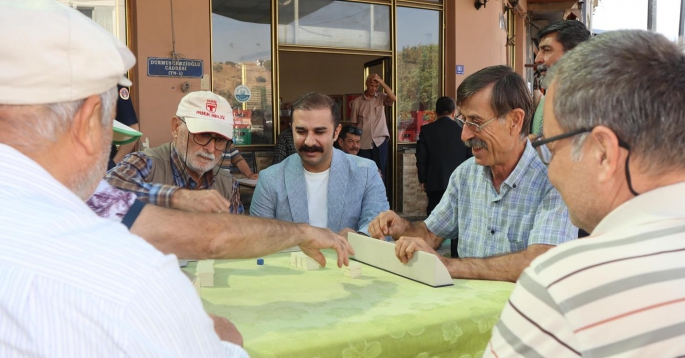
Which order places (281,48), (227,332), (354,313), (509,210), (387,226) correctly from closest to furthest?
1. (227,332)
2. (354,313)
3. (509,210)
4. (387,226)
5. (281,48)

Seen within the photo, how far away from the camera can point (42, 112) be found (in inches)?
37.6

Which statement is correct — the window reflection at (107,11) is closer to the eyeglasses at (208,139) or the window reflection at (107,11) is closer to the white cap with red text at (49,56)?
the eyeglasses at (208,139)

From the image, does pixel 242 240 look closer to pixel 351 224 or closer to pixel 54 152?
pixel 54 152

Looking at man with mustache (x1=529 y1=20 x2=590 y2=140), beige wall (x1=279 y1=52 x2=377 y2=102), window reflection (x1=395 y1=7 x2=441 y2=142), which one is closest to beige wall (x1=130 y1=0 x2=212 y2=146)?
window reflection (x1=395 y1=7 x2=441 y2=142)

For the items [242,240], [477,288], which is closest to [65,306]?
[242,240]

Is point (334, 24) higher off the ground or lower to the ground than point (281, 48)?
higher

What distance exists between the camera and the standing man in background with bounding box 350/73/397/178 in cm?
906

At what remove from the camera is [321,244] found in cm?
230

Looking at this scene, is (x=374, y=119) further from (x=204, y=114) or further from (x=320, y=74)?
(x=320, y=74)

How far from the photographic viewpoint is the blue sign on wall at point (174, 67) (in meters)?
7.01

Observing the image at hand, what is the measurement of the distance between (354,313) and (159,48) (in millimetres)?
5835

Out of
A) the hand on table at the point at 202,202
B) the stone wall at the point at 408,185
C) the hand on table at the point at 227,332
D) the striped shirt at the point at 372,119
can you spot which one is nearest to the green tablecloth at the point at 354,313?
the hand on table at the point at 227,332

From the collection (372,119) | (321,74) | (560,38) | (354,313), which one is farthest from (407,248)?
(321,74)

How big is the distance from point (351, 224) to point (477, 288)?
1.58 metres
